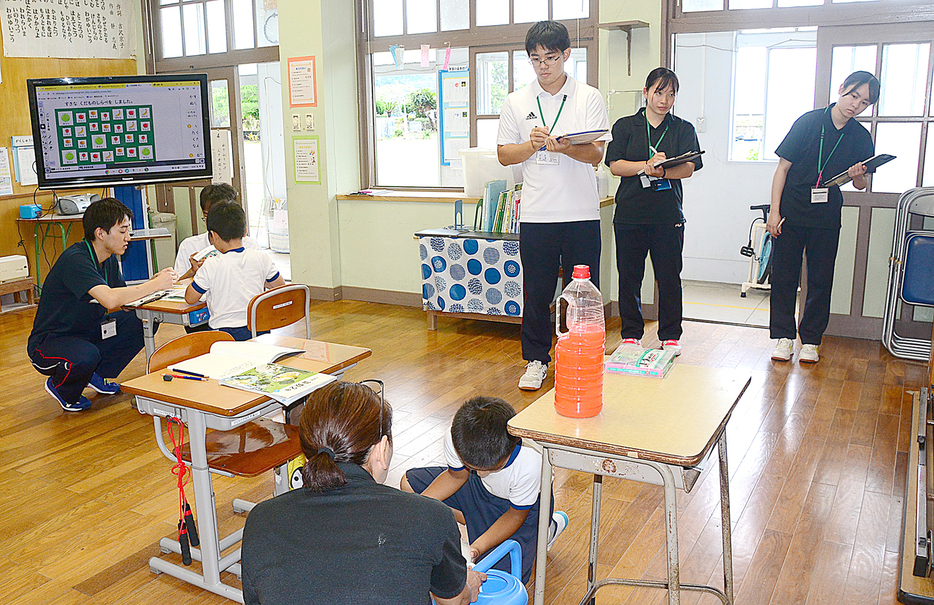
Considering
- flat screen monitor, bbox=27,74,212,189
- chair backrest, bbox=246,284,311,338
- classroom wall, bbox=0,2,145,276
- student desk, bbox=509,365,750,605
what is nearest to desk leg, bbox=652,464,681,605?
student desk, bbox=509,365,750,605

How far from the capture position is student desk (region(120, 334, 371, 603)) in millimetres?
2096

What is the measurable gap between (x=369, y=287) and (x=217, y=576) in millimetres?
3934

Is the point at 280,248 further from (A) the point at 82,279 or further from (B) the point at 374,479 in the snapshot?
(B) the point at 374,479

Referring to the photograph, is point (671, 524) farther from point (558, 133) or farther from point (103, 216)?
point (103, 216)

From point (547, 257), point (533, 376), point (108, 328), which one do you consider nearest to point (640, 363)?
point (547, 257)

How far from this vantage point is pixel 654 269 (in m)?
4.26

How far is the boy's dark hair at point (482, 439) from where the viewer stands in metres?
1.94

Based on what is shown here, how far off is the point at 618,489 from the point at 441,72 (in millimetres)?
3777

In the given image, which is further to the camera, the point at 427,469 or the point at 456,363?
the point at 456,363

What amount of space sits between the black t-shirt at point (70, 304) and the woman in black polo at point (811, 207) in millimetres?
3412

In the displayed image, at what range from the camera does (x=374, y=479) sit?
4.50 feet

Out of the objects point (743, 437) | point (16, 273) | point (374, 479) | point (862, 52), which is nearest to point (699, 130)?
point (862, 52)

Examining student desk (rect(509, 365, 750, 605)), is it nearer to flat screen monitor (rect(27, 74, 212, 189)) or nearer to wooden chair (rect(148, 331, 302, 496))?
wooden chair (rect(148, 331, 302, 496))

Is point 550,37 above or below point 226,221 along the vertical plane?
above
